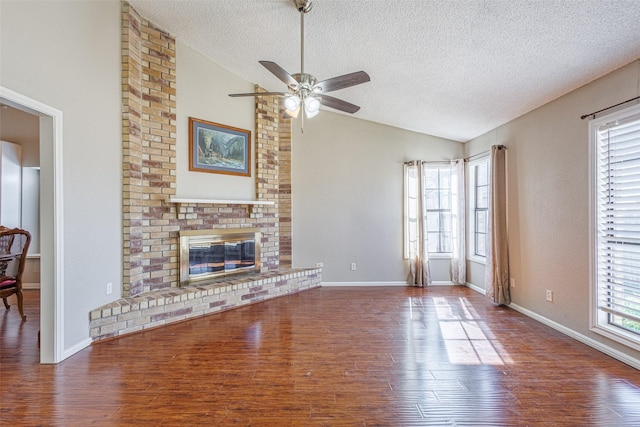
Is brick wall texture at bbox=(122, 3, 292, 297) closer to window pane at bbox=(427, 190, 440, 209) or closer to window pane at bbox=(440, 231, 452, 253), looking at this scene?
window pane at bbox=(427, 190, 440, 209)

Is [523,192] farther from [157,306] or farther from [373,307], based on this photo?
[157,306]

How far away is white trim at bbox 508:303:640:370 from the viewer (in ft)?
9.00

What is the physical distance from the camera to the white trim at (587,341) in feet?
9.00

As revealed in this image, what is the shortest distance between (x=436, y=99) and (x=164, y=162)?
352 cm

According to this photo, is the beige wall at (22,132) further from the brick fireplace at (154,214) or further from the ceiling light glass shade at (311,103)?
the ceiling light glass shade at (311,103)

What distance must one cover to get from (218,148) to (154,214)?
127 cm

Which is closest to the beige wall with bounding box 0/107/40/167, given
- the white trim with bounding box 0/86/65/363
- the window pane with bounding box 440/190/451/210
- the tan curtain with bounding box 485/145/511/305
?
the white trim with bounding box 0/86/65/363

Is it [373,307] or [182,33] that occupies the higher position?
[182,33]

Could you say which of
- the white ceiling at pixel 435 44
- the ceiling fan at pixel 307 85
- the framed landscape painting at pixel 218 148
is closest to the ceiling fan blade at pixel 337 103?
the ceiling fan at pixel 307 85

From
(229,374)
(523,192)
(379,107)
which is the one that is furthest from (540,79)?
(229,374)

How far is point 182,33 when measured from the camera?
12.9 ft

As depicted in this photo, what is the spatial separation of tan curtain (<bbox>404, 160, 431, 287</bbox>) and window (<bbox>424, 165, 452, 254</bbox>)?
30 centimetres

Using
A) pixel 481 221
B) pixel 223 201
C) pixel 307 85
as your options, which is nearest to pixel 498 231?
pixel 481 221

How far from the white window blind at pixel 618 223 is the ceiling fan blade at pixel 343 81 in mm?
2295
